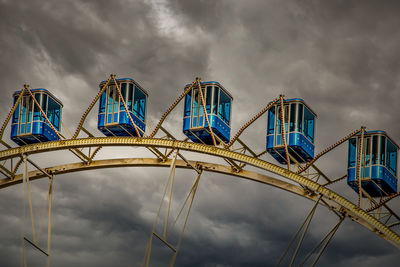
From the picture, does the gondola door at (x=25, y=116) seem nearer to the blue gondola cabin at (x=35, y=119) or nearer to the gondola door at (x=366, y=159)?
the blue gondola cabin at (x=35, y=119)

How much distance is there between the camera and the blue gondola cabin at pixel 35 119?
4953 cm

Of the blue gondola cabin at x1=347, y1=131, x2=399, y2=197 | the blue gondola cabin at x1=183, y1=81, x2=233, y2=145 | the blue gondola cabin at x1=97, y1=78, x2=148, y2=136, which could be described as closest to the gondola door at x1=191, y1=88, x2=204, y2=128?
the blue gondola cabin at x1=183, y1=81, x2=233, y2=145

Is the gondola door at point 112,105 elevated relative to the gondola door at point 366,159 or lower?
elevated

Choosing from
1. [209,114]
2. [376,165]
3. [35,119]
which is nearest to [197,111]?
[209,114]

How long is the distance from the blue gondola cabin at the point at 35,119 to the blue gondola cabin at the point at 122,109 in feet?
11.8

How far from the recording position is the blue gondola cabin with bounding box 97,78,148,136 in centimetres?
4662

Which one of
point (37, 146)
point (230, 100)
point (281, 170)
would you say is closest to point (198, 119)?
point (230, 100)

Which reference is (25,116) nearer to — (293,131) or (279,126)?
(279,126)

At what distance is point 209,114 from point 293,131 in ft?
13.1

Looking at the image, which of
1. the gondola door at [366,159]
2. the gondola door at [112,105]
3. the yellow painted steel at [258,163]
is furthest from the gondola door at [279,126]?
the gondola door at [112,105]

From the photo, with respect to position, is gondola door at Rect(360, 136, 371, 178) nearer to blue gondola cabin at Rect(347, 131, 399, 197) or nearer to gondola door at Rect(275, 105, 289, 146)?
blue gondola cabin at Rect(347, 131, 399, 197)

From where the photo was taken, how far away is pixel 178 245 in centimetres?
4059

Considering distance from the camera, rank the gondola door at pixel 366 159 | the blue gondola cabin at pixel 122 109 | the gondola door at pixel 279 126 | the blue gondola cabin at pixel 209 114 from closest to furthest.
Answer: the gondola door at pixel 366 159 → the gondola door at pixel 279 126 → the blue gondola cabin at pixel 209 114 → the blue gondola cabin at pixel 122 109

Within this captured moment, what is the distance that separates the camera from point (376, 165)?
43.7 metres
